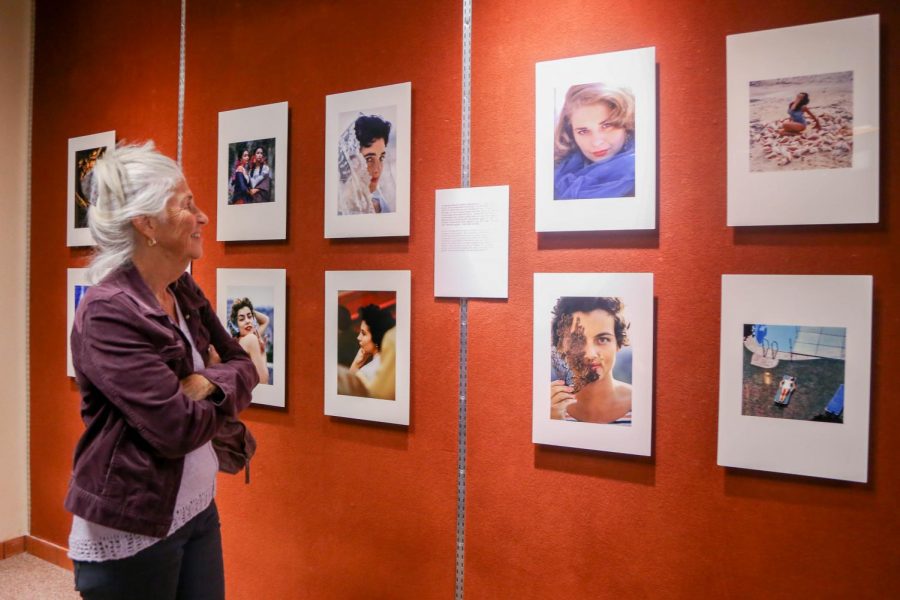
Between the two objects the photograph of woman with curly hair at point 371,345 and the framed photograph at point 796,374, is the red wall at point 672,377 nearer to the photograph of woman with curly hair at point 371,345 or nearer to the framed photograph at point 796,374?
the framed photograph at point 796,374

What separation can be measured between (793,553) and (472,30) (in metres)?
1.91

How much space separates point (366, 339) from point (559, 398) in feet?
2.54

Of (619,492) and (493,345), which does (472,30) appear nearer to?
(493,345)

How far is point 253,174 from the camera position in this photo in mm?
2473

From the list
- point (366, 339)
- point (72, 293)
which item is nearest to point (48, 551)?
point (72, 293)

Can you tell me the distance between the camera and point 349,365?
7.41 feet

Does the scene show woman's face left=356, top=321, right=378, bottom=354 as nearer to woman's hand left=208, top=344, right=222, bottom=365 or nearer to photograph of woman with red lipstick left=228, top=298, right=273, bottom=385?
photograph of woman with red lipstick left=228, top=298, right=273, bottom=385

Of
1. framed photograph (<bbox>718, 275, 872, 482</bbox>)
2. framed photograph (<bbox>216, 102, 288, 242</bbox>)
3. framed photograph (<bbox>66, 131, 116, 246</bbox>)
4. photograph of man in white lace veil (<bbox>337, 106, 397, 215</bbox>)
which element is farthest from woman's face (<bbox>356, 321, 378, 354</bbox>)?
framed photograph (<bbox>66, 131, 116, 246</bbox>)

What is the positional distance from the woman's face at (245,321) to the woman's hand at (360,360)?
54cm

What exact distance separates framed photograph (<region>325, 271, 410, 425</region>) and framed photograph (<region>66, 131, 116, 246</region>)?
1.61 metres

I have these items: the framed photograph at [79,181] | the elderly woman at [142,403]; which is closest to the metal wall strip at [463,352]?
the elderly woman at [142,403]

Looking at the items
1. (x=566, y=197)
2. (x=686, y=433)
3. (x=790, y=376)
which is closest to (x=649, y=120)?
(x=566, y=197)

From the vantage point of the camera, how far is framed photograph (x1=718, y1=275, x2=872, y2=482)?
1530 mm

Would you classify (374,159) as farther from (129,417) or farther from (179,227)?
(129,417)
